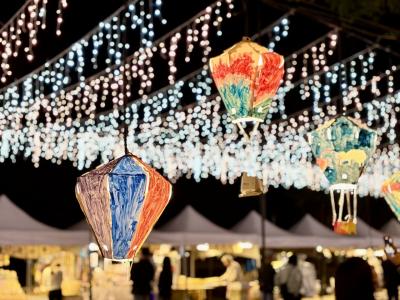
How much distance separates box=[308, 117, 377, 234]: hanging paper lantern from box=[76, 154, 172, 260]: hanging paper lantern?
2305mm

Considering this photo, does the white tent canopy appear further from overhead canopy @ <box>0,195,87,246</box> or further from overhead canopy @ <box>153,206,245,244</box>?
overhead canopy @ <box>0,195,87,246</box>

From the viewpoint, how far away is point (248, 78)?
232 inches

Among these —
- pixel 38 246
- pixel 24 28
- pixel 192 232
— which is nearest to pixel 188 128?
pixel 192 232

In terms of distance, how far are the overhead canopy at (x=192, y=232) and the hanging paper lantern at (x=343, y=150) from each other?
4162 millimetres

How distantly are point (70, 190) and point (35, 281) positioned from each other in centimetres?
583

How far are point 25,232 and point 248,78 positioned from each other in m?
4.26

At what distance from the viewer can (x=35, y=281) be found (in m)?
12.0

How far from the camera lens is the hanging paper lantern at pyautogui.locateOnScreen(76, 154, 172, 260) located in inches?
191

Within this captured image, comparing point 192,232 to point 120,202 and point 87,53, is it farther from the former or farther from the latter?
point 120,202

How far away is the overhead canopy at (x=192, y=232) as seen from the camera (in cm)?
1083

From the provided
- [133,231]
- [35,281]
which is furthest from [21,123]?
[133,231]

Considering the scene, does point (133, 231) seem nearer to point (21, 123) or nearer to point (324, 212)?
point (21, 123)

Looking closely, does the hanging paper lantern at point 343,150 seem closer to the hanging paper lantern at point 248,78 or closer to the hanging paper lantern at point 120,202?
the hanging paper lantern at point 248,78

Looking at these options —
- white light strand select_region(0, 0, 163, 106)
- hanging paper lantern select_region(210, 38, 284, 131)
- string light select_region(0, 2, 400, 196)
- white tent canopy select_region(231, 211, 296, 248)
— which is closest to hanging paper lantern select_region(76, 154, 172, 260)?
hanging paper lantern select_region(210, 38, 284, 131)
